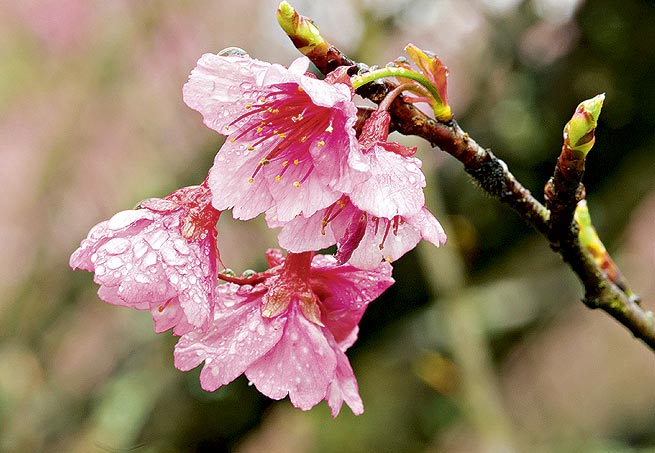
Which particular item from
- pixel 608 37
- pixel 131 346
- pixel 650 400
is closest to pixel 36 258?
pixel 131 346

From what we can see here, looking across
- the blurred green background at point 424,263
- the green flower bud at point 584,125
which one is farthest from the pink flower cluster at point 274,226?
the blurred green background at point 424,263

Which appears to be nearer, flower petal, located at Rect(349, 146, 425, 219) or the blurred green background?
flower petal, located at Rect(349, 146, 425, 219)

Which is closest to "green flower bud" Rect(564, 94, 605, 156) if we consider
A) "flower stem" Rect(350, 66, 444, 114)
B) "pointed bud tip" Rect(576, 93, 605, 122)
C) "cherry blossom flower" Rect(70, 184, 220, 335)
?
"pointed bud tip" Rect(576, 93, 605, 122)

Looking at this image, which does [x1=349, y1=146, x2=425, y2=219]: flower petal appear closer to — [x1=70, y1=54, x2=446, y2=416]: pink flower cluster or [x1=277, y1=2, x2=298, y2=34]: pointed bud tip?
[x1=70, y1=54, x2=446, y2=416]: pink flower cluster

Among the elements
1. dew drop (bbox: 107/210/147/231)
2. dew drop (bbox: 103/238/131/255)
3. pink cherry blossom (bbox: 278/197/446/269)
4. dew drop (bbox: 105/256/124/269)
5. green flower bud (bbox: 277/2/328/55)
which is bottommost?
pink cherry blossom (bbox: 278/197/446/269)

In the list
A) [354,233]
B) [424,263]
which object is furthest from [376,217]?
[424,263]

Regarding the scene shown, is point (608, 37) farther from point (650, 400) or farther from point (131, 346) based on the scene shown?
point (650, 400)

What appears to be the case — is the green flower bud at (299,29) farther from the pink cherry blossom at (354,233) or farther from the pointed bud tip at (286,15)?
the pink cherry blossom at (354,233)
